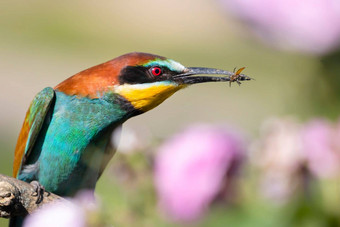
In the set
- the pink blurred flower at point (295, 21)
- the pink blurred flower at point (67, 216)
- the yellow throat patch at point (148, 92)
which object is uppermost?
the pink blurred flower at point (295, 21)

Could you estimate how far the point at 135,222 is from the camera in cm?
73

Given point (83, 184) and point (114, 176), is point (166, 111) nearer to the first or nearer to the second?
point (83, 184)

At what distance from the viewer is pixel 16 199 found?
107 centimetres

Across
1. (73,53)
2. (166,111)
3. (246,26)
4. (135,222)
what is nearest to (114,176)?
(135,222)

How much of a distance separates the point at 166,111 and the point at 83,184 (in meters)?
4.26

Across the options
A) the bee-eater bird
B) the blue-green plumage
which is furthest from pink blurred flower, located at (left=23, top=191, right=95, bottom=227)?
the blue-green plumage

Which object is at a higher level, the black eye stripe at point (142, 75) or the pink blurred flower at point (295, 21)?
the pink blurred flower at point (295, 21)

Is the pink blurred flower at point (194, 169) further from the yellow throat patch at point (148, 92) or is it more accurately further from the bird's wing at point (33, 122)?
the bird's wing at point (33, 122)

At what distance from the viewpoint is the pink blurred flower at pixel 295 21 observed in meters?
0.76

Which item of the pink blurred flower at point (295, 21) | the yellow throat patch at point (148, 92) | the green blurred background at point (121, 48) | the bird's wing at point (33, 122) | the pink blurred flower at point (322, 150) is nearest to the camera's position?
the pink blurred flower at point (322, 150)

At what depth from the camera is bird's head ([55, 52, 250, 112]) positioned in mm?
1600

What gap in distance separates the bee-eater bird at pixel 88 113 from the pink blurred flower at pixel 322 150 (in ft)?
2.66

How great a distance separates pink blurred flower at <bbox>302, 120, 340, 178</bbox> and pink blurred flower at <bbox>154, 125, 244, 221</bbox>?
2.7 inches

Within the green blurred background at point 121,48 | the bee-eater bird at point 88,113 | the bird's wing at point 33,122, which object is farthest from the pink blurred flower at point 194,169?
the green blurred background at point 121,48
